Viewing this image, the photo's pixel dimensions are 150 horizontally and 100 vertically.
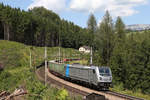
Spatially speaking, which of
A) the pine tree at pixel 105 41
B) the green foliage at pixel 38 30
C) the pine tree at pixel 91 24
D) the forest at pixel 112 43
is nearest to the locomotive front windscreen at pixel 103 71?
the forest at pixel 112 43

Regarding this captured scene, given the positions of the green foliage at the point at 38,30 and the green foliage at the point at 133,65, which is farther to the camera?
the green foliage at the point at 38,30

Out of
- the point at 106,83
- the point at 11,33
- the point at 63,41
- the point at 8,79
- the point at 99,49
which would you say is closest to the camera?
the point at 106,83

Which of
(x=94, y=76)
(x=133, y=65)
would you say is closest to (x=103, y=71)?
(x=94, y=76)

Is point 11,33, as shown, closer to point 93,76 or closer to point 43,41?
point 43,41

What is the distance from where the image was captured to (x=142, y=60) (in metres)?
28.0

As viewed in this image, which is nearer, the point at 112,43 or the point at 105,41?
the point at 112,43

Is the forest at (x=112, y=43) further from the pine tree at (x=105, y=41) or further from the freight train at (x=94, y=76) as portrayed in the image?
the freight train at (x=94, y=76)

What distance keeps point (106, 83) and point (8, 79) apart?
12512mm

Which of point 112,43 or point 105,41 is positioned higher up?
point 105,41

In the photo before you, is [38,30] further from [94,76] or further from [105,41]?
[94,76]

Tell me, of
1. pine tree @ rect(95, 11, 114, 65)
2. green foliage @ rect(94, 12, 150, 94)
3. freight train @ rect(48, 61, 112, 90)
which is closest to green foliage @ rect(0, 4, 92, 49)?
pine tree @ rect(95, 11, 114, 65)

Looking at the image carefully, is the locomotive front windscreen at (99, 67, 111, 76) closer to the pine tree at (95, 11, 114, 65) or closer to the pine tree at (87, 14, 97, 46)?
the pine tree at (95, 11, 114, 65)

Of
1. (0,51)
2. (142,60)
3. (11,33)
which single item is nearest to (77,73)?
(142,60)

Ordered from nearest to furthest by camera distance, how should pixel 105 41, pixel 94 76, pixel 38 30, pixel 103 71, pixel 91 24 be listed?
pixel 103 71
pixel 94 76
pixel 105 41
pixel 38 30
pixel 91 24
